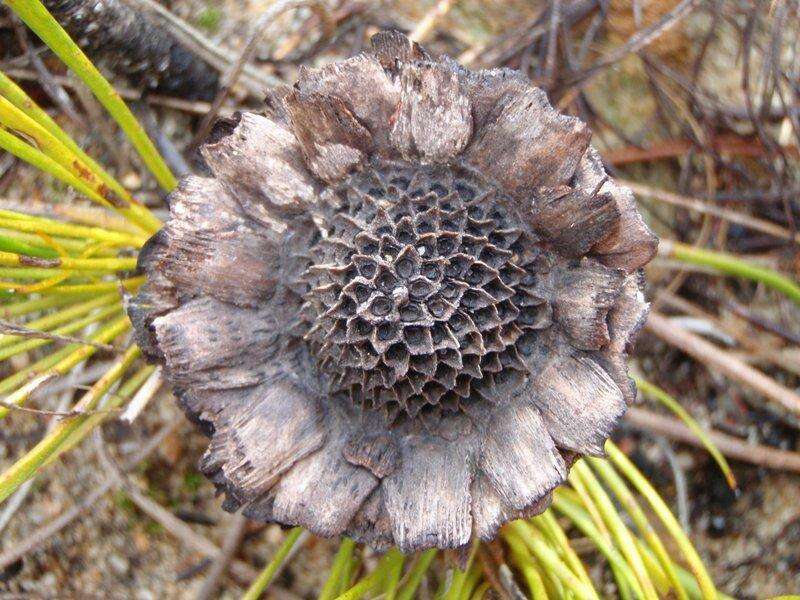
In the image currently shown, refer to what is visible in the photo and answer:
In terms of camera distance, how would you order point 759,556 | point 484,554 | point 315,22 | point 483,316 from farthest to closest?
point 315,22, point 759,556, point 484,554, point 483,316

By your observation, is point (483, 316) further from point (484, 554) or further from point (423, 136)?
point (484, 554)

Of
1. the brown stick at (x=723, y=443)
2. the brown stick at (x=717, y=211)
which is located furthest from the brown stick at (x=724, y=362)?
the brown stick at (x=717, y=211)

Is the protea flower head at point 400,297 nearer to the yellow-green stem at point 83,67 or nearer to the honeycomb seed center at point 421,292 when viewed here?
the honeycomb seed center at point 421,292

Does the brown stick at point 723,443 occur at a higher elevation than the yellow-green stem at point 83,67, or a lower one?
lower

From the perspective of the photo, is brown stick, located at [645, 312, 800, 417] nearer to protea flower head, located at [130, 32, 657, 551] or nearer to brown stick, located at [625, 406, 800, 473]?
brown stick, located at [625, 406, 800, 473]

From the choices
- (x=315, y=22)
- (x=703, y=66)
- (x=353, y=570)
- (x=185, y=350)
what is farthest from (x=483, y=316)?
(x=703, y=66)

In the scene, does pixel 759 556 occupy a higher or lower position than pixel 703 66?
lower

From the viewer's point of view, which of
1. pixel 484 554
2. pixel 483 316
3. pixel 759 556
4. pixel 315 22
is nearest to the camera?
pixel 483 316
